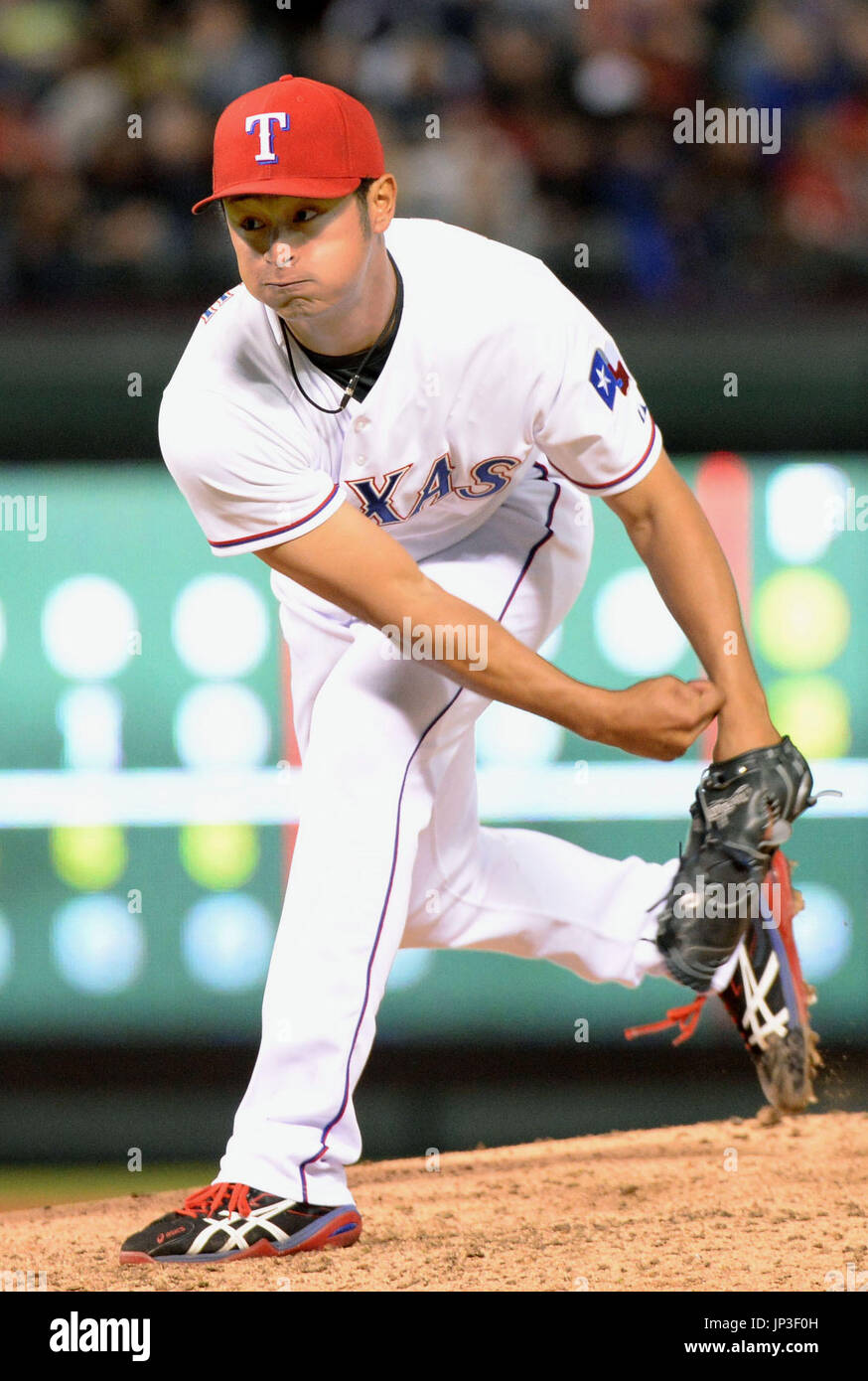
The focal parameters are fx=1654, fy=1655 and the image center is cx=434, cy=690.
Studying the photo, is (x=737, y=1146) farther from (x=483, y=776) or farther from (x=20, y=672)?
(x=20, y=672)

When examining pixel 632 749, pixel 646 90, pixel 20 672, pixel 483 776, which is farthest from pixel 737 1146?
pixel 646 90

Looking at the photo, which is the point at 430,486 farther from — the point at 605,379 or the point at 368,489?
the point at 605,379

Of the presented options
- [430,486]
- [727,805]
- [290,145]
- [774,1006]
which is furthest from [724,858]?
[290,145]

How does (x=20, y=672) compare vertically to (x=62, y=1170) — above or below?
above

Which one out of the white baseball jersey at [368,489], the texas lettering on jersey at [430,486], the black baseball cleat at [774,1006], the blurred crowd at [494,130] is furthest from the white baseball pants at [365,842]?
the blurred crowd at [494,130]

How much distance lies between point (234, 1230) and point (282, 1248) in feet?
0.20

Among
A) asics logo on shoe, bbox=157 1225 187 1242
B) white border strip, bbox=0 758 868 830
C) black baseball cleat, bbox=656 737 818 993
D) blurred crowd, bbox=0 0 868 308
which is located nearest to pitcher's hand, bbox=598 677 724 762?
black baseball cleat, bbox=656 737 818 993

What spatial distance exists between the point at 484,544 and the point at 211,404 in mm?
497

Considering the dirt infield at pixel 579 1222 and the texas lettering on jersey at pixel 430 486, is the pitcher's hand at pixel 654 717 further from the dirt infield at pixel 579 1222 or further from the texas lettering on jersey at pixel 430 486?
the dirt infield at pixel 579 1222

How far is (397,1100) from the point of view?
388 centimetres

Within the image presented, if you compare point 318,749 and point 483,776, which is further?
point 483,776

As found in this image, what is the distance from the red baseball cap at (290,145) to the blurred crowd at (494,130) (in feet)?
6.74

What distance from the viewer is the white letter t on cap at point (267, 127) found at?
1.79 m

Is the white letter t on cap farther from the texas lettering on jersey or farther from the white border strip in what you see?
the white border strip
